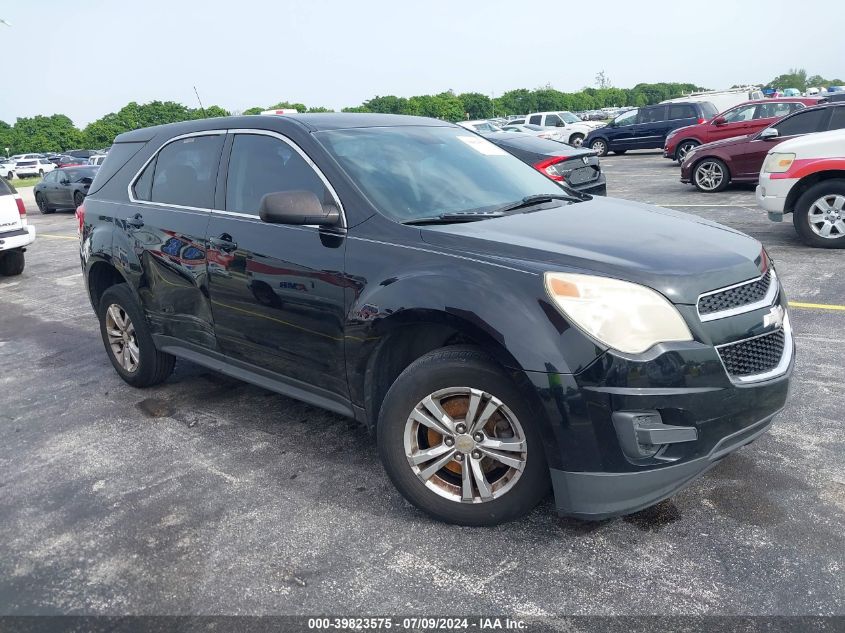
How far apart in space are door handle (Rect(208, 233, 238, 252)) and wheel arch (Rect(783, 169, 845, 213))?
22.6ft

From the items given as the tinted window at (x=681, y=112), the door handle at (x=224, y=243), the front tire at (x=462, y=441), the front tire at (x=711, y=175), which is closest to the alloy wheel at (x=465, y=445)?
the front tire at (x=462, y=441)

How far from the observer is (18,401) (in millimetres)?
5125

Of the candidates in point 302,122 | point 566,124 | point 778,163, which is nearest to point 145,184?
point 302,122

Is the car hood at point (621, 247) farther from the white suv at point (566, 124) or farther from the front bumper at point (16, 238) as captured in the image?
the white suv at point (566, 124)

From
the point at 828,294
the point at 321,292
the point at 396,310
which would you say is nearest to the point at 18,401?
the point at 321,292

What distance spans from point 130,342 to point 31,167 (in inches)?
2184

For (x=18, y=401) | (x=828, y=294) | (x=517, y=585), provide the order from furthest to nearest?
(x=828, y=294), (x=18, y=401), (x=517, y=585)

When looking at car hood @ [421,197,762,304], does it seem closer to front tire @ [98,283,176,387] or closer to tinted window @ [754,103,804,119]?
front tire @ [98,283,176,387]

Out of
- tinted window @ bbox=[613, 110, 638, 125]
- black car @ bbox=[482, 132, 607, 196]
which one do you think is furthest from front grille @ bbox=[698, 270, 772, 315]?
tinted window @ bbox=[613, 110, 638, 125]

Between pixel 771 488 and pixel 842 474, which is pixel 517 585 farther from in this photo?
pixel 842 474

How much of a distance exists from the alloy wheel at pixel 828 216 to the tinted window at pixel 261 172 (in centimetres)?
680

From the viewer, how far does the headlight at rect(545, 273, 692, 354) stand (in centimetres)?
264

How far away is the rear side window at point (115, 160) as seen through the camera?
16.2 ft

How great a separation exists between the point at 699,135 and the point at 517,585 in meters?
18.2
